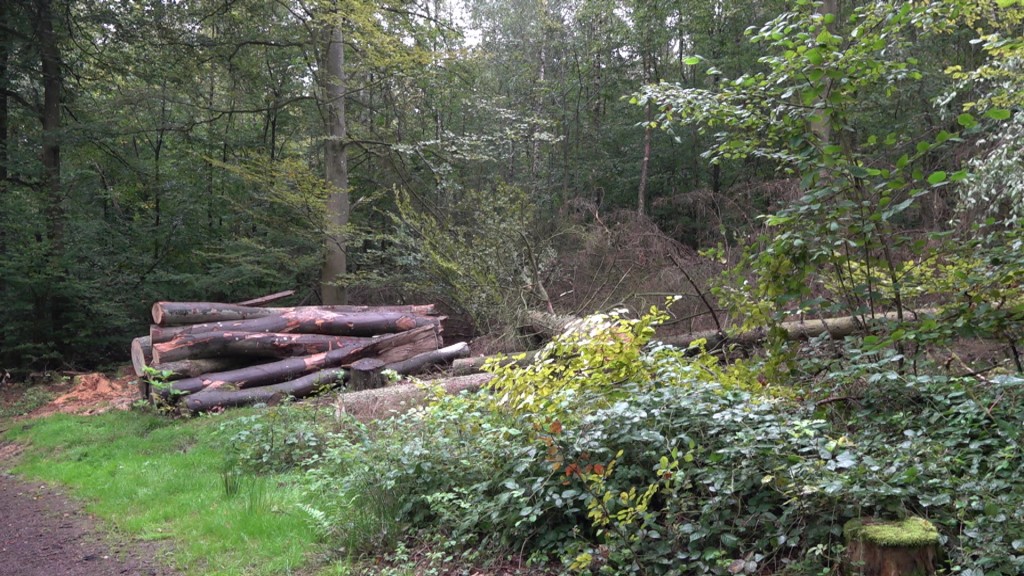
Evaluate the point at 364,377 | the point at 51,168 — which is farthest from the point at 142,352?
the point at 51,168

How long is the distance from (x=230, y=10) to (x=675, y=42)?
14204 mm

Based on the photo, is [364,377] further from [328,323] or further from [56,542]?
[56,542]

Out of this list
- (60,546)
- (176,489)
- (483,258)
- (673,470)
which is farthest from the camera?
(483,258)

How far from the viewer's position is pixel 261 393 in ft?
34.3

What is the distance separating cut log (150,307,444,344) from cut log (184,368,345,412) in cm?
128

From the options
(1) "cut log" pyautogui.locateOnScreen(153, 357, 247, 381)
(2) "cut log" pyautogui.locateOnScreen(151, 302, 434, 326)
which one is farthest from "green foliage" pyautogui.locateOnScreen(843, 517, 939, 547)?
(2) "cut log" pyautogui.locateOnScreen(151, 302, 434, 326)

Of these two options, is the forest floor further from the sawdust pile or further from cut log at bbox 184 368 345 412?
the sawdust pile

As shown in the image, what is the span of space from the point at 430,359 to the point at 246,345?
3.16 m

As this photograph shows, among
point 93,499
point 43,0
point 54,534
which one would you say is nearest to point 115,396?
point 93,499

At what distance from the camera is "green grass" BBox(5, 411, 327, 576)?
15.3ft

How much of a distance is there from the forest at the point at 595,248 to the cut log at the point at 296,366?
161cm

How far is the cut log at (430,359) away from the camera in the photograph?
1169cm

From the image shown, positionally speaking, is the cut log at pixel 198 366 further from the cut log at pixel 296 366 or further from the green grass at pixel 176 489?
the green grass at pixel 176 489

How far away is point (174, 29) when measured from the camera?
15.7 meters
